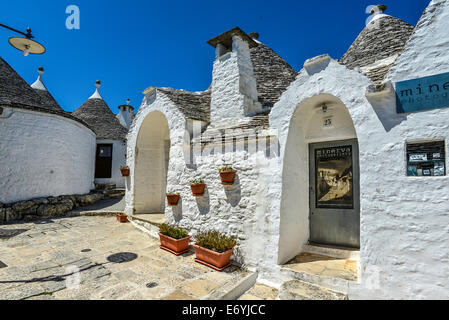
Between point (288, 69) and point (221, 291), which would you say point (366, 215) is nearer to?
point (221, 291)

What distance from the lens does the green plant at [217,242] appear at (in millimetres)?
4406

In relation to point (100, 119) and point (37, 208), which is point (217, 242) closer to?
point (37, 208)

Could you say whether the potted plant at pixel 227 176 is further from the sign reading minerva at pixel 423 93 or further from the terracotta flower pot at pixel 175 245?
the sign reading minerva at pixel 423 93

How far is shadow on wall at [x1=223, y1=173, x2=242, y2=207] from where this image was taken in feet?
15.4

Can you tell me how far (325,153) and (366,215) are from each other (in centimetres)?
174

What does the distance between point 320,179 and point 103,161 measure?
1494cm

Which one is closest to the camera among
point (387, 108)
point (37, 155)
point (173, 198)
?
point (387, 108)

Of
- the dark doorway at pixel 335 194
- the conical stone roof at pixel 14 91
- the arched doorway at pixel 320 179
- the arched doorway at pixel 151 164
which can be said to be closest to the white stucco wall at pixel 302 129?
the arched doorway at pixel 320 179

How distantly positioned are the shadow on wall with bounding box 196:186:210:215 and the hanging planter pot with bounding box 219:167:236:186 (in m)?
0.71

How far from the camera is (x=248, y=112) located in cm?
586

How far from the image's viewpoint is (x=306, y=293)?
3.22m

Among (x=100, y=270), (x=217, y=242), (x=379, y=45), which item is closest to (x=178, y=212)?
(x=217, y=242)

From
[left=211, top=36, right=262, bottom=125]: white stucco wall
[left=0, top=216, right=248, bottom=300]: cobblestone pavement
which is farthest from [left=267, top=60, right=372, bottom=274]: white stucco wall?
[left=211, top=36, right=262, bottom=125]: white stucco wall
